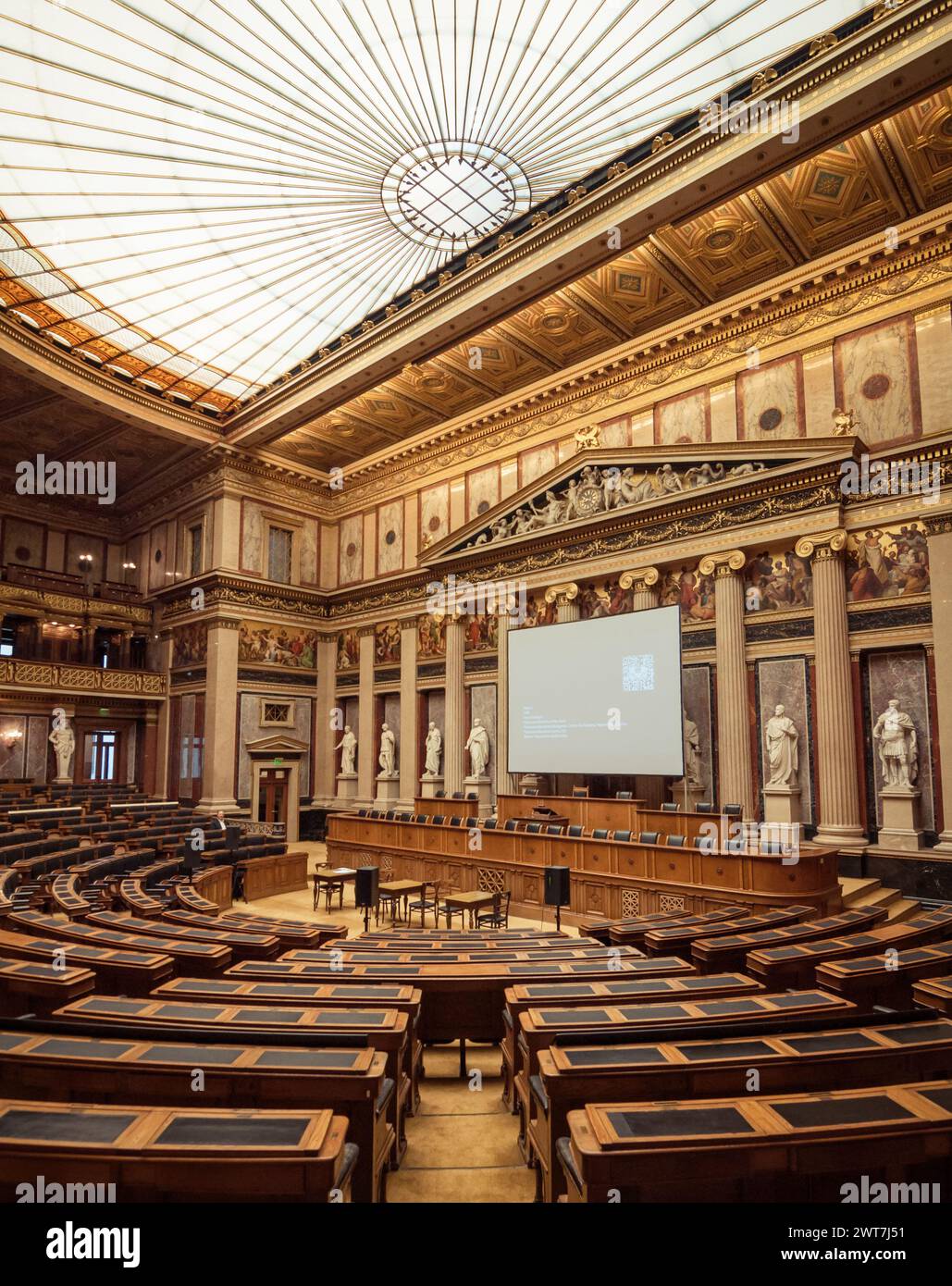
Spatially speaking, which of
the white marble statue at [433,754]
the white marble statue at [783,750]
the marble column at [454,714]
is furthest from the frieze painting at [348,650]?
the white marble statue at [783,750]

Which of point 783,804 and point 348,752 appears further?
point 348,752

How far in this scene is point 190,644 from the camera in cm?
2236

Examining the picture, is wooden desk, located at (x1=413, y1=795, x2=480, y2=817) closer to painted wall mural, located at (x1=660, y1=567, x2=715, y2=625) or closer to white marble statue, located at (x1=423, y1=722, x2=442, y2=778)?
white marble statue, located at (x1=423, y1=722, x2=442, y2=778)

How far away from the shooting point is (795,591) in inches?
527

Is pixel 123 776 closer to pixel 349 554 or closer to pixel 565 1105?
pixel 349 554

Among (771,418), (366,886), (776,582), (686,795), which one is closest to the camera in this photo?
(366,886)

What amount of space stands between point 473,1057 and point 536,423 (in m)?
16.3

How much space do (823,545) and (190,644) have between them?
56.4 feet

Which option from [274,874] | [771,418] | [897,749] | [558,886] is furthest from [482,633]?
[558,886]

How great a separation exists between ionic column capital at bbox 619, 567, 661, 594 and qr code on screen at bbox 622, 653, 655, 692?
1.82 meters

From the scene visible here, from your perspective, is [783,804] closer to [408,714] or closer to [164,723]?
[408,714]

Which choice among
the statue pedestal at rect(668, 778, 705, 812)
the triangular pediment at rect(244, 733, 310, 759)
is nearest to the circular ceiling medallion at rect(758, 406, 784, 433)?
the statue pedestal at rect(668, 778, 705, 812)

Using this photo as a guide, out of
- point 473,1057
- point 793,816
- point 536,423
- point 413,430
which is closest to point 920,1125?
point 473,1057

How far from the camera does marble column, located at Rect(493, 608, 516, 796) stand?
17.0m
